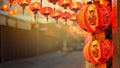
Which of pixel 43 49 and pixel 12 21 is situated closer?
pixel 12 21

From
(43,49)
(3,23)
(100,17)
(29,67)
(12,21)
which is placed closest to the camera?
(100,17)

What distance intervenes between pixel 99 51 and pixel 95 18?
688 millimetres

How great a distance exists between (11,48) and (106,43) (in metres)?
15.4

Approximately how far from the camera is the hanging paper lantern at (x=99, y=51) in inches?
191

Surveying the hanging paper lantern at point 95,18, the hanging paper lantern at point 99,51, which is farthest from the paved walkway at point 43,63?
the hanging paper lantern at point 95,18

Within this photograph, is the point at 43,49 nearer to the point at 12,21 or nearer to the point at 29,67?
the point at 12,21

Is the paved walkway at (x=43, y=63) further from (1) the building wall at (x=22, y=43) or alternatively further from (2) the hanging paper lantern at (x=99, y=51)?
(2) the hanging paper lantern at (x=99, y=51)

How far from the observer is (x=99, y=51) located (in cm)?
491

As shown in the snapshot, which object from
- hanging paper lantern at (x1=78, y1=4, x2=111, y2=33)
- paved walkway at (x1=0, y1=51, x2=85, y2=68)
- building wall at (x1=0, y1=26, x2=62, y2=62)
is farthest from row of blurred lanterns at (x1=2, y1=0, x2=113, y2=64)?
building wall at (x1=0, y1=26, x2=62, y2=62)

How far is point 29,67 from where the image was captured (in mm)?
16859

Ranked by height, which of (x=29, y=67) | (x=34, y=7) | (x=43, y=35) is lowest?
(x=29, y=67)

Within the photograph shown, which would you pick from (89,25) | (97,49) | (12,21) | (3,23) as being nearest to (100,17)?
(89,25)

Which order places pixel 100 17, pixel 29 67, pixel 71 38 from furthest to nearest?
pixel 71 38
pixel 29 67
pixel 100 17

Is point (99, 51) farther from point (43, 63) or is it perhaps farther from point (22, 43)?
point (22, 43)
